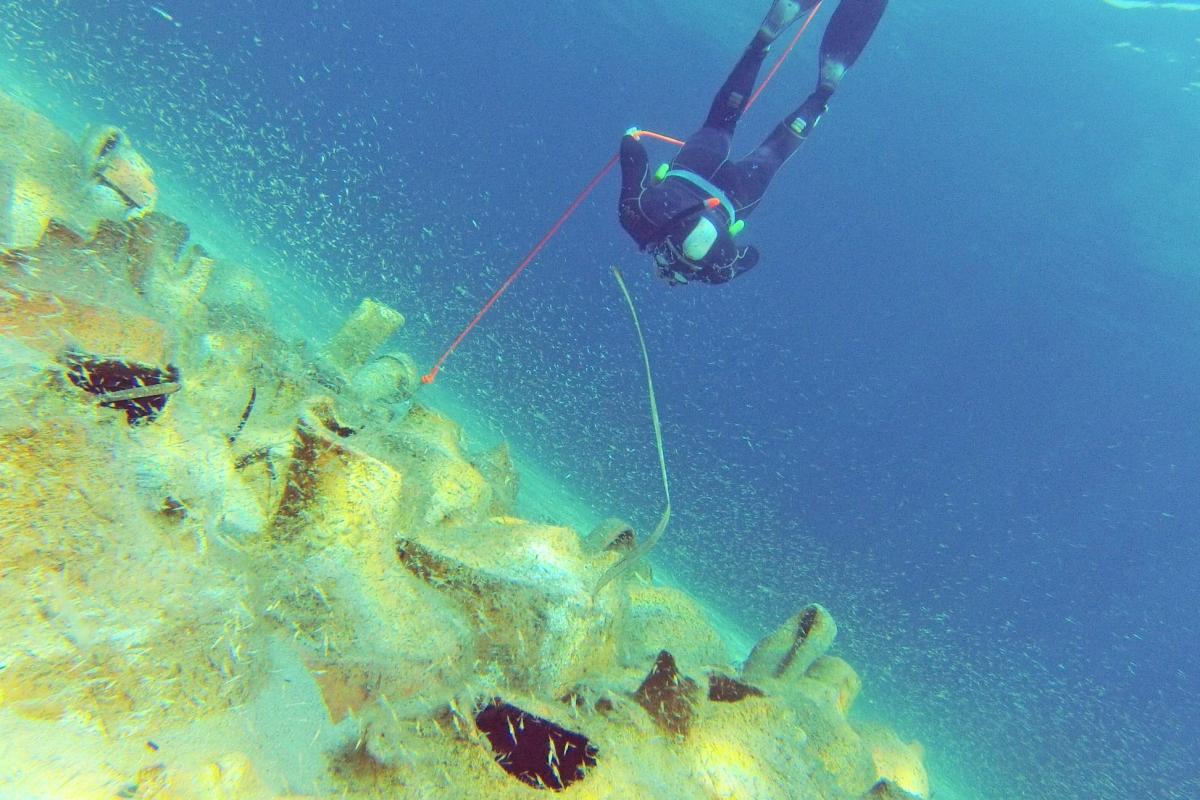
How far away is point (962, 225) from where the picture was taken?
74.0 ft

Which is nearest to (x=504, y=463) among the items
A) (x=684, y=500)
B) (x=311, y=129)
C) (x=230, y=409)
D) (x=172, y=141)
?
(x=230, y=409)

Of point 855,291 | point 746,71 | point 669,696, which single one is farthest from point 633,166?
point 855,291

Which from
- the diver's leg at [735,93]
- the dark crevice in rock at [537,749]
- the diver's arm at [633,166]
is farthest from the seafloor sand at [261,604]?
the diver's leg at [735,93]

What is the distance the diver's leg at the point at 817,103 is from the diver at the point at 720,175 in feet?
0.04

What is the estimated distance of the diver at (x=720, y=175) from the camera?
5.44 metres

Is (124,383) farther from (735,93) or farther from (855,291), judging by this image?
(855,291)

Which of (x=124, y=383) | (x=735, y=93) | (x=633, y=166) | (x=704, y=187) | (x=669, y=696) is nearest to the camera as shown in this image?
(x=124, y=383)

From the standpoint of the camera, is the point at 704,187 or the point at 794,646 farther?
the point at 704,187

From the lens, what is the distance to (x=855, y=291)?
2697 cm

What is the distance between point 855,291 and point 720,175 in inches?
906

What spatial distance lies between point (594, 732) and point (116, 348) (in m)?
2.16

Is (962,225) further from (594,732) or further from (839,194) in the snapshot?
(594,732)

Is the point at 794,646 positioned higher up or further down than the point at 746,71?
further down

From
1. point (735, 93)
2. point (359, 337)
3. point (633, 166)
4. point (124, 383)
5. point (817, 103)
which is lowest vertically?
point (359, 337)
